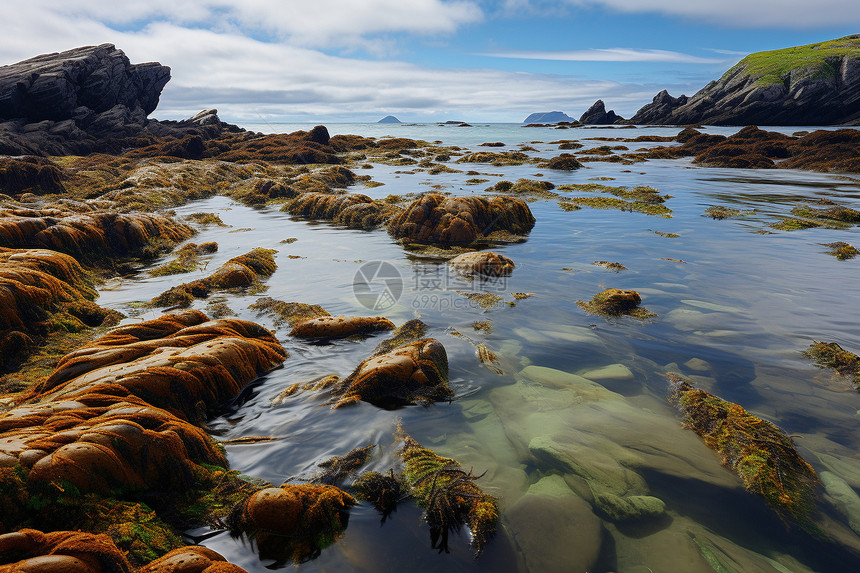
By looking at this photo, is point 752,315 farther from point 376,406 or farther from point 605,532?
point 376,406

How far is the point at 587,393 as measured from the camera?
20.5 feet

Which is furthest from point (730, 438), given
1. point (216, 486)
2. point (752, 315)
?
point (216, 486)

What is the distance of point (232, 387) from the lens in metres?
6.07

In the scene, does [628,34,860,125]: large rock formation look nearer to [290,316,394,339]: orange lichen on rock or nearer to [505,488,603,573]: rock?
[290,316,394,339]: orange lichen on rock

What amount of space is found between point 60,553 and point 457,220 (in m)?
14.1

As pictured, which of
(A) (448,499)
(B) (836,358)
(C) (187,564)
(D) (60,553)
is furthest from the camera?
(B) (836,358)

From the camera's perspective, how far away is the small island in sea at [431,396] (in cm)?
369

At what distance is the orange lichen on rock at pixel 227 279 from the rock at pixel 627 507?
30.5 feet

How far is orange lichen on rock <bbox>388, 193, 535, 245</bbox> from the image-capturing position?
15.6m

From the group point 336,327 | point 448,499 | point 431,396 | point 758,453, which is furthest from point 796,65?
point 448,499

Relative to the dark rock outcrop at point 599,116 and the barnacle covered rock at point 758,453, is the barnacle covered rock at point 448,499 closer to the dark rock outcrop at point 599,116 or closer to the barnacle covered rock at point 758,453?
the barnacle covered rock at point 758,453

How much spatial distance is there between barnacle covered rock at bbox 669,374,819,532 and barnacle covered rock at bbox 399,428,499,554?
292 centimetres

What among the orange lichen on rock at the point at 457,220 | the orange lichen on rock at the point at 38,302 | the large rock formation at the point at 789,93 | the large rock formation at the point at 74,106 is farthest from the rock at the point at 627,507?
the large rock formation at the point at 789,93

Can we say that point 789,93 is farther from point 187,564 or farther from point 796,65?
point 187,564
